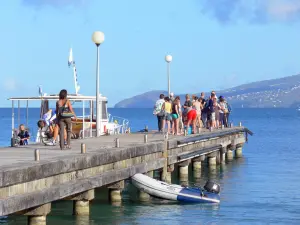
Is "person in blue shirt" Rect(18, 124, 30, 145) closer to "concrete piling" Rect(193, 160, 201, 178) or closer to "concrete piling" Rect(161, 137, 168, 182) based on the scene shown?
"concrete piling" Rect(161, 137, 168, 182)

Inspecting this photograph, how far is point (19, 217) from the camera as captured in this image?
2286cm

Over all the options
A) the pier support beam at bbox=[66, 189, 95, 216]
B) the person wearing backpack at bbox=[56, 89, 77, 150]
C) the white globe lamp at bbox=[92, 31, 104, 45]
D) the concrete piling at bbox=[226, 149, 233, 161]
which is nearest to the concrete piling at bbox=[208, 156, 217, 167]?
the concrete piling at bbox=[226, 149, 233, 161]

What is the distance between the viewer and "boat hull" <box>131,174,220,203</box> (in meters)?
25.2

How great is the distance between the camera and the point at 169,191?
25.5 metres

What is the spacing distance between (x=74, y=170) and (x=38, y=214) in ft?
5.72

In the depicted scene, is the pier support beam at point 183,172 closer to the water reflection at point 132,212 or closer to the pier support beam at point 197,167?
the pier support beam at point 197,167

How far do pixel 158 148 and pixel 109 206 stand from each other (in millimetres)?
3366

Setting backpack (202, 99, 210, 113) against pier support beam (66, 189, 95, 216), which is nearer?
pier support beam (66, 189, 95, 216)

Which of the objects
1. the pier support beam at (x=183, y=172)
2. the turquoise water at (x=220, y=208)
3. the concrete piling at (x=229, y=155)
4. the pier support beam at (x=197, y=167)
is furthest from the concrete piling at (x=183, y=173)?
the concrete piling at (x=229, y=155)

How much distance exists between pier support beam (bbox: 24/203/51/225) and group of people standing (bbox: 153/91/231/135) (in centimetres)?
1454

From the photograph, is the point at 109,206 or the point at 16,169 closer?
the point at 16,169

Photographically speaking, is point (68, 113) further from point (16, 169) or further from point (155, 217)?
point (16, 169)

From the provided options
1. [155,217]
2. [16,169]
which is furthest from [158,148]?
[16,169]

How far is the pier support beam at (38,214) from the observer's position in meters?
18.8
